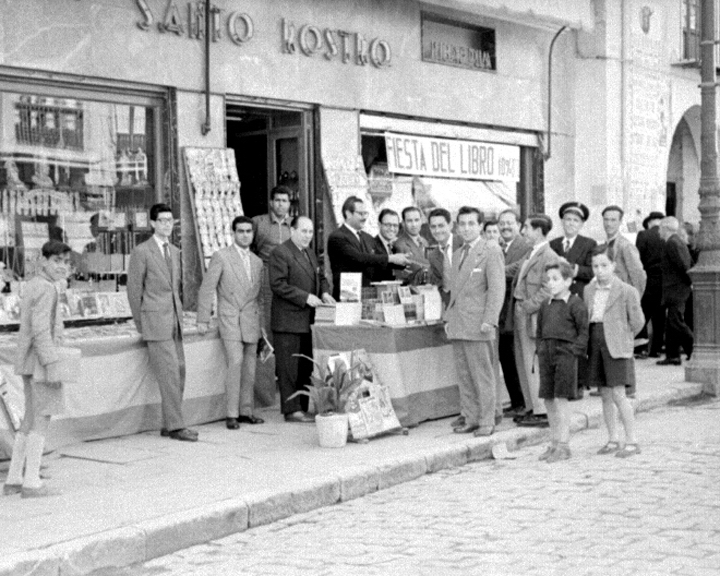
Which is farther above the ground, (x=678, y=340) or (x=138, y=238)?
(x=138, y=238)

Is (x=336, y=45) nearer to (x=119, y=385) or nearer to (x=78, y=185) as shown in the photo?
(x=78, y=185)

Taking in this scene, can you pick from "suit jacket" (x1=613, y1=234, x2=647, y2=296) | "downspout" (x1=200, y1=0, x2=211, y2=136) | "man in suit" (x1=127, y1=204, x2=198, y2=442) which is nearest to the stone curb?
"man in suit" (x1=127, y1=204, x2=198, y2=442)

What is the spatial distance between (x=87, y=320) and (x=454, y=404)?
350 centimetres

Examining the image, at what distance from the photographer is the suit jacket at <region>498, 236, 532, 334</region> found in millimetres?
11352

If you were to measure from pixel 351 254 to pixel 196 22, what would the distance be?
3031 millimetres

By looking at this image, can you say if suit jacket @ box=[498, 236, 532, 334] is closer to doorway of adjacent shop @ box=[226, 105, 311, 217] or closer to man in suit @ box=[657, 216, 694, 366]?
doorway of adjacent shop @ box=[226, 105, 311, 217]

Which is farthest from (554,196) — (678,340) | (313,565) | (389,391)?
(313,565)

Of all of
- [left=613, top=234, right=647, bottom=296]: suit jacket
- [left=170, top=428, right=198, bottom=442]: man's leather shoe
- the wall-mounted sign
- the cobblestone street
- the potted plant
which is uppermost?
the wall-mounted sign

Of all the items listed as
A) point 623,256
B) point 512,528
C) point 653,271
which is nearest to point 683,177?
point 653,271

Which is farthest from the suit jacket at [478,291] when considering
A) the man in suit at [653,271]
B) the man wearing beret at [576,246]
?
the man in suit at [653,271]

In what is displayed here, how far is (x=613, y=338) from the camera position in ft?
32.2

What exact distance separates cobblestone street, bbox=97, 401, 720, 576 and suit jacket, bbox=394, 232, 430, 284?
2.44 m

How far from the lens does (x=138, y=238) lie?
12422 millimetres

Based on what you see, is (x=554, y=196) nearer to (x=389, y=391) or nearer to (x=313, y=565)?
(x=389, y=391)
